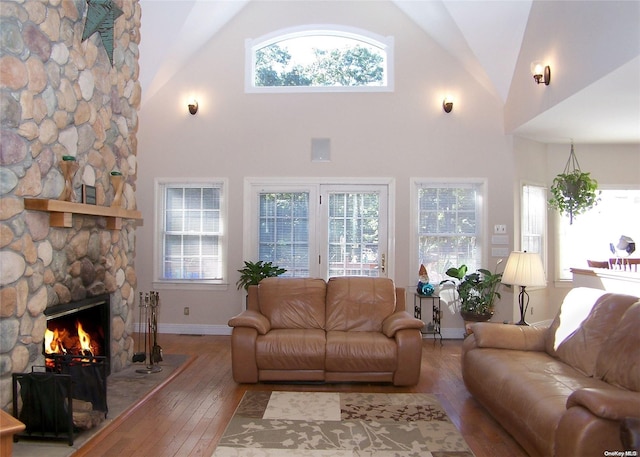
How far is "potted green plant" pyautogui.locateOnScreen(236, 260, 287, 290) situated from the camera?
5676mm

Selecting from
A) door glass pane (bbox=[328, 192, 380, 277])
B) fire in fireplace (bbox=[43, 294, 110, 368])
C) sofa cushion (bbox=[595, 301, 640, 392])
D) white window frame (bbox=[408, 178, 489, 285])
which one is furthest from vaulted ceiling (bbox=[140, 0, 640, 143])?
fire in fireplace (bbox=[43, 294, 110, 368])

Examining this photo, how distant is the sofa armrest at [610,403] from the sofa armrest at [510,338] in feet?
4.42

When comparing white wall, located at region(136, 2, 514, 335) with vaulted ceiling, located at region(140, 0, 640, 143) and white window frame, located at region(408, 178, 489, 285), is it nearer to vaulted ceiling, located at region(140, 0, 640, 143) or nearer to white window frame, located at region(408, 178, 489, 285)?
white window frame, located at region(408, 178, 489, 285)

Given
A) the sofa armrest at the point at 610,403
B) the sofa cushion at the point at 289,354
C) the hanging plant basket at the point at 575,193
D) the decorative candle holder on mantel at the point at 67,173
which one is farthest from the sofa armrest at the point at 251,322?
the hanging plant basket at the point at 575,193

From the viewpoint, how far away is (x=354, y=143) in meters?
6.02

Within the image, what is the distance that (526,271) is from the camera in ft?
13.5

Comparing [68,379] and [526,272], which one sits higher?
[526,272]

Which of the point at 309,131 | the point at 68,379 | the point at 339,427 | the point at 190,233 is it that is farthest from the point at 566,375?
the point at 190,233

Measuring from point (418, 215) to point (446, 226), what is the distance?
390 mm

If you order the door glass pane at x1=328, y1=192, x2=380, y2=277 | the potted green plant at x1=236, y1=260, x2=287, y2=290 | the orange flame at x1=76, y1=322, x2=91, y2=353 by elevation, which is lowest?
the orange flame at x1=76, y1=322, x2=91, y2=353

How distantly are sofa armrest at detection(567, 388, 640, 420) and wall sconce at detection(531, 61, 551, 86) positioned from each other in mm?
3449

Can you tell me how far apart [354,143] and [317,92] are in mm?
820

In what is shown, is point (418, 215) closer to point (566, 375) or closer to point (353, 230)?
point (353, 230)

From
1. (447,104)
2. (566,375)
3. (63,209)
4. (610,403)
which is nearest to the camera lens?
(610,403)
